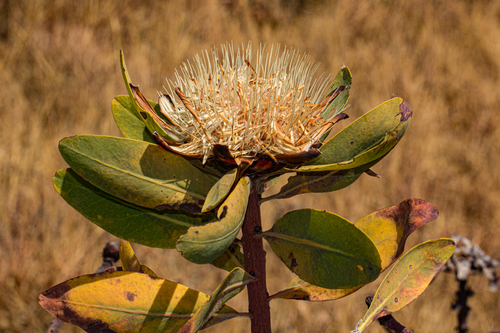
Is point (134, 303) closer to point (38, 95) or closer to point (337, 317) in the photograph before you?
point (337, 317)

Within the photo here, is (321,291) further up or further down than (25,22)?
further down

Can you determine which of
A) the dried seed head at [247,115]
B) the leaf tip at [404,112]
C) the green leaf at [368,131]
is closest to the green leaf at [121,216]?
the dried seed head at [247,115]

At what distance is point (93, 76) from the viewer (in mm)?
3609

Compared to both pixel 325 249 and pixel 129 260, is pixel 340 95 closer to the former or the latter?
pixel 325 249

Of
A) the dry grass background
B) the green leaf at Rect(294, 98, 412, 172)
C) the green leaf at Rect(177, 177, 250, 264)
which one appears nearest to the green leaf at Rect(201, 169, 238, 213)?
the green leaf at Rect(177, 177, 250, 264)

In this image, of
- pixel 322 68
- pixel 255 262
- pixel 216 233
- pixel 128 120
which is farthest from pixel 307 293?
pixel 322 68

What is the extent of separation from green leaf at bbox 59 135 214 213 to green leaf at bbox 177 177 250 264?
11 cm

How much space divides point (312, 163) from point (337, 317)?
8.14 feet

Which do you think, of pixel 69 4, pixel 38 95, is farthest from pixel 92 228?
pixel 69 4

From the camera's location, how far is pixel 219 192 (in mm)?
525

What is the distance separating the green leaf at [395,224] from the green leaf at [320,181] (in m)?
0.09

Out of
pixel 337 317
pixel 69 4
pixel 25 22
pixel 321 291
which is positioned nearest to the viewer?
pixel 321 291

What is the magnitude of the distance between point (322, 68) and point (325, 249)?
3.94m

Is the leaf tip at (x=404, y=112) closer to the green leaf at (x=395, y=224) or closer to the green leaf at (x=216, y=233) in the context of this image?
the green leaf at (x=395, y=224)
